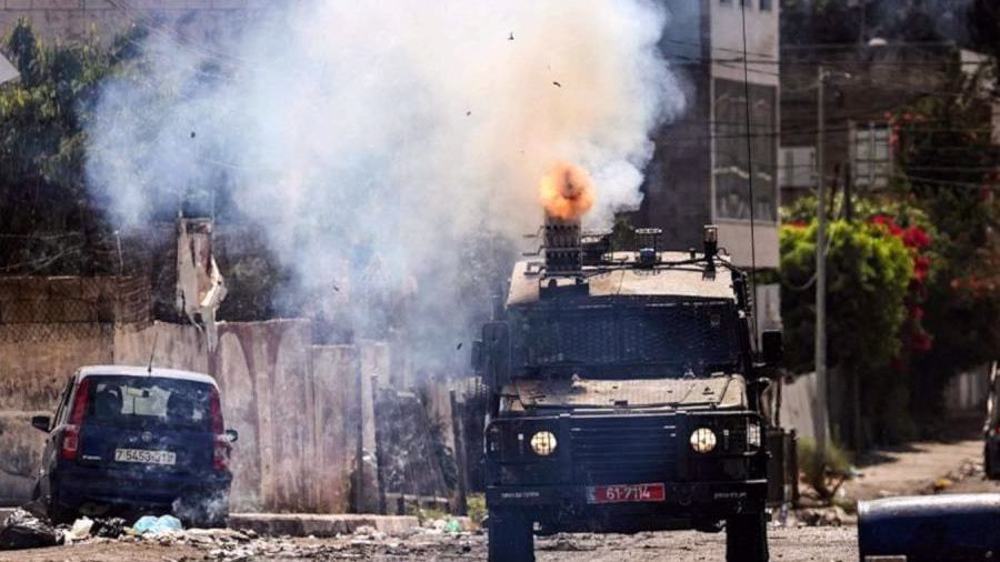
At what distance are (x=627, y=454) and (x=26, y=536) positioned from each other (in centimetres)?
557

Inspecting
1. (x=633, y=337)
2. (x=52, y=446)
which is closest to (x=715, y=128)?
(x=52, y=446)

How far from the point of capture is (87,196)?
25203mm

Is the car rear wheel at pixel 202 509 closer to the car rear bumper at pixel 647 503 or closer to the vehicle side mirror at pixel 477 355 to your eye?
the vehicle side mirror at pixel 477 355

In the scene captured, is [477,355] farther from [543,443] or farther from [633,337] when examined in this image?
[543,443]

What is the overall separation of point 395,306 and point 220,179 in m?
2.58

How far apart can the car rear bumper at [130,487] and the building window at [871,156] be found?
42.0 meters

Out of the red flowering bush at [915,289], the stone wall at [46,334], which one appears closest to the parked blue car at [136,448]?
the stone wall at [46,334]

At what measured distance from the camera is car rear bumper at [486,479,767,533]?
14523 millimetres

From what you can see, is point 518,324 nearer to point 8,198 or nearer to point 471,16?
point 471,16

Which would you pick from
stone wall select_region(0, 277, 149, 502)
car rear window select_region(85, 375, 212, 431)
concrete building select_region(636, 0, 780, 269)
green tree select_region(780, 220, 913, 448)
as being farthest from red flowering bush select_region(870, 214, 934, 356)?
car rear window select_region(85, 375, 212, 431)

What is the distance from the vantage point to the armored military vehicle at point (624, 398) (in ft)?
47.8

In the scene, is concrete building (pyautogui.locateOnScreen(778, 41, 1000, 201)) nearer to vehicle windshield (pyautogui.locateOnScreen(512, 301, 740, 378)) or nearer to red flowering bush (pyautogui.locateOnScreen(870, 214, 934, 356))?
red flowering bush (pyautogui.locateOnScreen(870, 214, 934, 356))

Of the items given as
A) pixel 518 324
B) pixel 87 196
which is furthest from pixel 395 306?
pixel 518 324

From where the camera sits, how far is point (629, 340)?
15602 millimetres
